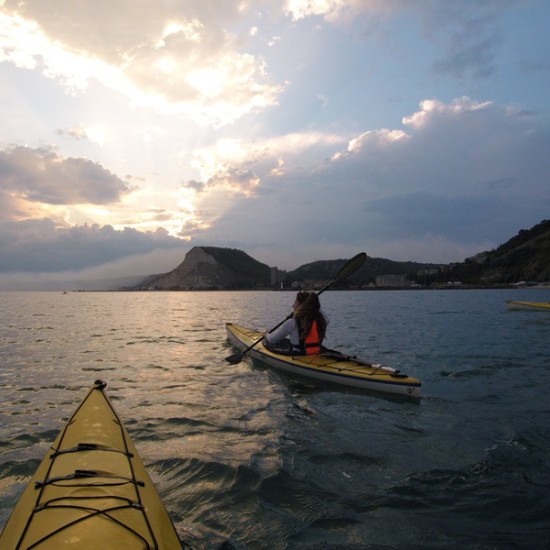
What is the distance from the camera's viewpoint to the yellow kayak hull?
9.03m

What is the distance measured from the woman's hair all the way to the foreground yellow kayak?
Answer: 622 cm

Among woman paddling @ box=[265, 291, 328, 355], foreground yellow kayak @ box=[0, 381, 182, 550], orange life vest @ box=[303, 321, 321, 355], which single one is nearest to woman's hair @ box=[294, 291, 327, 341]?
woman paddling @ box=[265, 291, 328, 355]

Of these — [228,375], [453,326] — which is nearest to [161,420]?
[228,375]

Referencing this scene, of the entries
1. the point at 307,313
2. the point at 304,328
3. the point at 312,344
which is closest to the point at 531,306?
the point at 312,344

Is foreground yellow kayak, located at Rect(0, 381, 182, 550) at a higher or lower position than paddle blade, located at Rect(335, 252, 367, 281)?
lower

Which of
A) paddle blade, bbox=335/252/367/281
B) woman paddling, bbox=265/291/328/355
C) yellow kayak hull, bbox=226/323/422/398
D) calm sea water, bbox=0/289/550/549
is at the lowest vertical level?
calm sea water, bbox=0/289/550/549

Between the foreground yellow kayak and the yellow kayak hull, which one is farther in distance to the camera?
the yellow kayak hull

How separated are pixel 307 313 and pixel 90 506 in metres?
7.59

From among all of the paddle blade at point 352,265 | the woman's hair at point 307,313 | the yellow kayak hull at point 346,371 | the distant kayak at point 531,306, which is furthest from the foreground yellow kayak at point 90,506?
the distant kayak at point 531,306

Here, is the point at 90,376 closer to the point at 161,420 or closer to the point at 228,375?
the point at 228,375

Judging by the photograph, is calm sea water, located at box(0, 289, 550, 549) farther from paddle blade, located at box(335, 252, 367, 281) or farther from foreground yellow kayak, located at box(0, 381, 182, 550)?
paddle blade, located at box(335, 252, 367, 281)

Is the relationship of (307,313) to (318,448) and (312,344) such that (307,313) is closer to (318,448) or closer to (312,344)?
(312,344)

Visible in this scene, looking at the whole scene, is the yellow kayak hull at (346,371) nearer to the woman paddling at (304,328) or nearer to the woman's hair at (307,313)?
the woman paddling at (304,328)

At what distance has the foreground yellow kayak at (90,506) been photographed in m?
2.94
